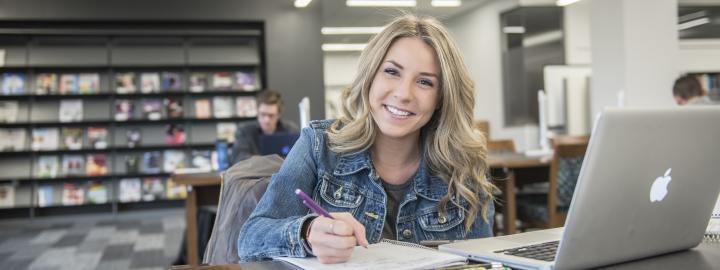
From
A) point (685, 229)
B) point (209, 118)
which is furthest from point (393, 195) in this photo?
point (209, 118)

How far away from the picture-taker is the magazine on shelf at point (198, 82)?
290 inches

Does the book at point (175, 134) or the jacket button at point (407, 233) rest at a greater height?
the book at point (175, 134)

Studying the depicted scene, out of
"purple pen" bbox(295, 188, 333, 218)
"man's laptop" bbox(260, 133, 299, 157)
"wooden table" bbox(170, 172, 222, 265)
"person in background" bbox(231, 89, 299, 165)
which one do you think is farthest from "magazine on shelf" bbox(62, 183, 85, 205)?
"purple pen" bbox(295, 188, 333, 218)

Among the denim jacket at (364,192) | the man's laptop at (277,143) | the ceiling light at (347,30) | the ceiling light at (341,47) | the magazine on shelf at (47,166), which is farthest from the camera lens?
the ceiling light at (341,47)

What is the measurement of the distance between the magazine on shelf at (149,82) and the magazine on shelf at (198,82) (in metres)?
0.40

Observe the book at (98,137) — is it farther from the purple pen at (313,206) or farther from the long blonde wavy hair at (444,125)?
the purple pen at (313,206)

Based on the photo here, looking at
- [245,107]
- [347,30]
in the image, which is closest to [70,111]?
[245,107]

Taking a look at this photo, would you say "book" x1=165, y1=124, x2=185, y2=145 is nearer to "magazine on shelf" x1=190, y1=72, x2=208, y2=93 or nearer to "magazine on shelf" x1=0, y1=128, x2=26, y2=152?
"magazine on shelf" x1=190, y1=72, x2=208, y2=93

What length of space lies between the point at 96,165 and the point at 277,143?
468 centimetres

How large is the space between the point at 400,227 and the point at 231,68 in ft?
A: 21.6

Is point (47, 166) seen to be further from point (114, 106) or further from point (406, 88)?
point (406, 88)

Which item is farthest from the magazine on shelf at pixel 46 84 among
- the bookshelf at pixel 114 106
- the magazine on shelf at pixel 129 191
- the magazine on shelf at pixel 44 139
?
the magazine on shelf at pixel 129 191

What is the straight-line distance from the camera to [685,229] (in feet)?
3.16

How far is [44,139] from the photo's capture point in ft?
23.0
